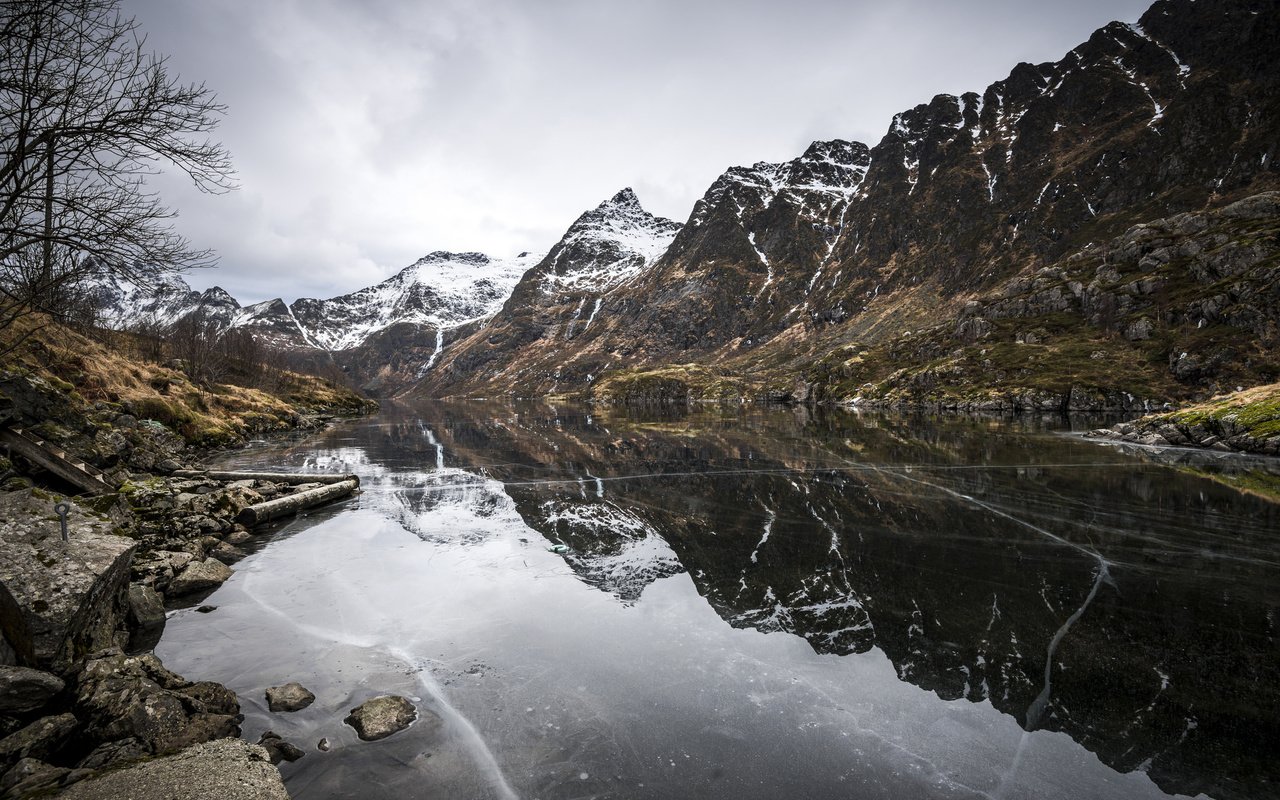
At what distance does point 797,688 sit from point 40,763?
10114 millimetres

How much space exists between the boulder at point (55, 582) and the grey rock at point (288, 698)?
293cm

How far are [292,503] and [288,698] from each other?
16.3 meters

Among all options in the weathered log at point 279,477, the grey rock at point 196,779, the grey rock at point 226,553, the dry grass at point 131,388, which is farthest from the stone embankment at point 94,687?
the weathered log at point 279,477

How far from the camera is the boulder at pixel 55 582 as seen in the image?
311 inches

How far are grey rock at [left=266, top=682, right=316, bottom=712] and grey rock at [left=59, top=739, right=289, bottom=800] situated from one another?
2353mm

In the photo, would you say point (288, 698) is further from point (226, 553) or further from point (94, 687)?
point (226, 553)

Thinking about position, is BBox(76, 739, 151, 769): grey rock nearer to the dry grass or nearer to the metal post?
the metal post

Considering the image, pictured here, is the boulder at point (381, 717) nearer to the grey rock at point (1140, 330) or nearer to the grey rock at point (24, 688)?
the grey rock at point (24, 688)

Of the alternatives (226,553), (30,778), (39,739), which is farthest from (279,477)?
(30,778)

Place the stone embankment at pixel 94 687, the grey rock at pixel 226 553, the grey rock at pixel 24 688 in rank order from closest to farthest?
the stone embankment at pixel 94 687
the grey rock at pixel 24 688
the grey rock at pixel 226 553

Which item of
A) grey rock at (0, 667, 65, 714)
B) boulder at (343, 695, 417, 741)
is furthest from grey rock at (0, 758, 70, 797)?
boulder at (343, 695, 417, 741)

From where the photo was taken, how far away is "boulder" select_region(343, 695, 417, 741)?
794 cm

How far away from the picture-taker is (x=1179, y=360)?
87.4 metres

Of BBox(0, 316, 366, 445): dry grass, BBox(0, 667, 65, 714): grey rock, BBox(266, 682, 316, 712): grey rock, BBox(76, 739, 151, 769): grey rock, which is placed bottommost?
BBox(266, 682, 316, 712): grey rock
